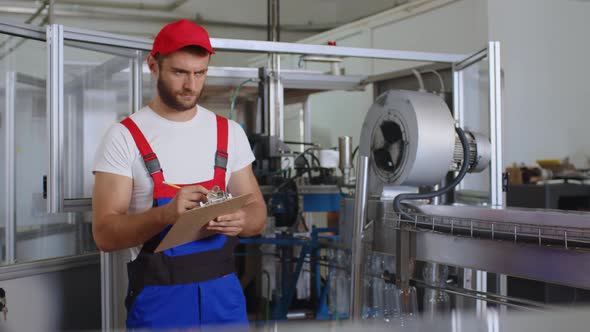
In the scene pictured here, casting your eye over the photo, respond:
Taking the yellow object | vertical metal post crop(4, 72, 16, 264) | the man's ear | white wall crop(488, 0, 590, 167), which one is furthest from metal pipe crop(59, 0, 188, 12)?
the man's ear

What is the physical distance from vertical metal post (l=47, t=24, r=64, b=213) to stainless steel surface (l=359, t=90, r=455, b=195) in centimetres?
96

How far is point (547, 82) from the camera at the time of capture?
491 centimetres

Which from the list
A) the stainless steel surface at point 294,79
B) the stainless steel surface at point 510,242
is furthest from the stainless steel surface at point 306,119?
the stainless steel surface at point 510,242

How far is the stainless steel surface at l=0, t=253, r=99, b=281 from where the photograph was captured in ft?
6.53

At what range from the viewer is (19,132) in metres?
2.31

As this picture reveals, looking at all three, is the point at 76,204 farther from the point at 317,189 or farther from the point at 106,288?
the point at 317,189

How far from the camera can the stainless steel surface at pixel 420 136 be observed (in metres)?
1.67

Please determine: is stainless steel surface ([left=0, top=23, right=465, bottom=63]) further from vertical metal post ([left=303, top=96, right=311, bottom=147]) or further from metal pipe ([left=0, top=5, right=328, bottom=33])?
metal pipe ([left=0, top=5, right=328, bottom=33])

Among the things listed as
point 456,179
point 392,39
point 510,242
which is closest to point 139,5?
point 392,39

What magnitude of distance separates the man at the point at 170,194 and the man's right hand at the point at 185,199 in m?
0.04

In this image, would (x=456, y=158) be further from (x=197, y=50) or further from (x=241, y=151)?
(x=197, y=50)

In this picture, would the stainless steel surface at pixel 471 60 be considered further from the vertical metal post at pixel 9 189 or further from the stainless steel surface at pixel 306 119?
the vertical metal post at pixel 9 189

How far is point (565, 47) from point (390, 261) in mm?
3158

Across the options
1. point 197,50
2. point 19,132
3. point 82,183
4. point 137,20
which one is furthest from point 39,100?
point 137,20
